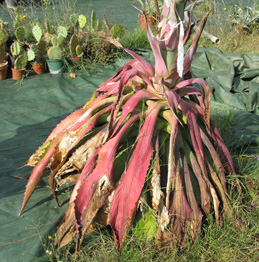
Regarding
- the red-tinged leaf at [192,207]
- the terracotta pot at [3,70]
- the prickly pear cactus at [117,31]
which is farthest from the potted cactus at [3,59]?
the red-tinged leaf at [192,207]

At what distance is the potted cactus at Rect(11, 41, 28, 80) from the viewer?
14.1 feet

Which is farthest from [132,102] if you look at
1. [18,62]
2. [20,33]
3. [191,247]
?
[20,33]

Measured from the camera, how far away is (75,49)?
4.73 meters

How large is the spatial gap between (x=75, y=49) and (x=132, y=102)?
3.22 metres

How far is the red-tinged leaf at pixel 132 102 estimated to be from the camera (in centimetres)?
174

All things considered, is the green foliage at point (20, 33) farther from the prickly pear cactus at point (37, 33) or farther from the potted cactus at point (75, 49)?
the potted cactus at point (75, 49)

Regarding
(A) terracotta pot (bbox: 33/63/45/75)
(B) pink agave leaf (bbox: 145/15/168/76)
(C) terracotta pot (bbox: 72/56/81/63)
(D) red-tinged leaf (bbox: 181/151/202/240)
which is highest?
(B) pink agave leaf (bbox: 145/15/168/76)

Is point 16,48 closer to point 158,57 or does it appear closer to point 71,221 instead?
point 158,57

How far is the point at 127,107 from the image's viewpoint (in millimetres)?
1768

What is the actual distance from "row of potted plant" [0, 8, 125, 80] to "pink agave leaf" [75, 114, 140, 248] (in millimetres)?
3084

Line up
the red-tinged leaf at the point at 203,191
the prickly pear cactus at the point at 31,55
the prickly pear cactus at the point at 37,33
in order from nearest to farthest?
the red-tinged leaf at the point at 203,191
the prickly pear cactus at the point at 31,55
the prickly pear cactus at the point at 37,33

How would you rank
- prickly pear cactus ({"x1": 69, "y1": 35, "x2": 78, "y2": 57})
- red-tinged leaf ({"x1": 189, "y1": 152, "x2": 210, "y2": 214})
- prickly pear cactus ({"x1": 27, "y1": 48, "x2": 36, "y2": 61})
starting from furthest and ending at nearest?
prickly pear cactus ({"x1": 69, "y1": 35, "x2": 78, "y2": 57}) → prickly pear cactus ({"x1": 27, "y1": 48, "x2": 36, "y2": 61}) → red-tinged leaf ({"x1": 189, "y1": 152, "x2": 210, "y2": 214})

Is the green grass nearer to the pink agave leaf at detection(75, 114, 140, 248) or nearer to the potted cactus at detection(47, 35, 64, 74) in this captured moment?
the pink agave leaf at detection(75, 114, 140, 248)

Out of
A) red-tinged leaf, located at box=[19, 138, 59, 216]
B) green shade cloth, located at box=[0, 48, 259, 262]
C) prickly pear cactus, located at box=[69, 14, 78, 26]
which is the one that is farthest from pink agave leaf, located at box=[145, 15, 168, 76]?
prickly pear cactus, located at box=[69, 14, 78, 26]
